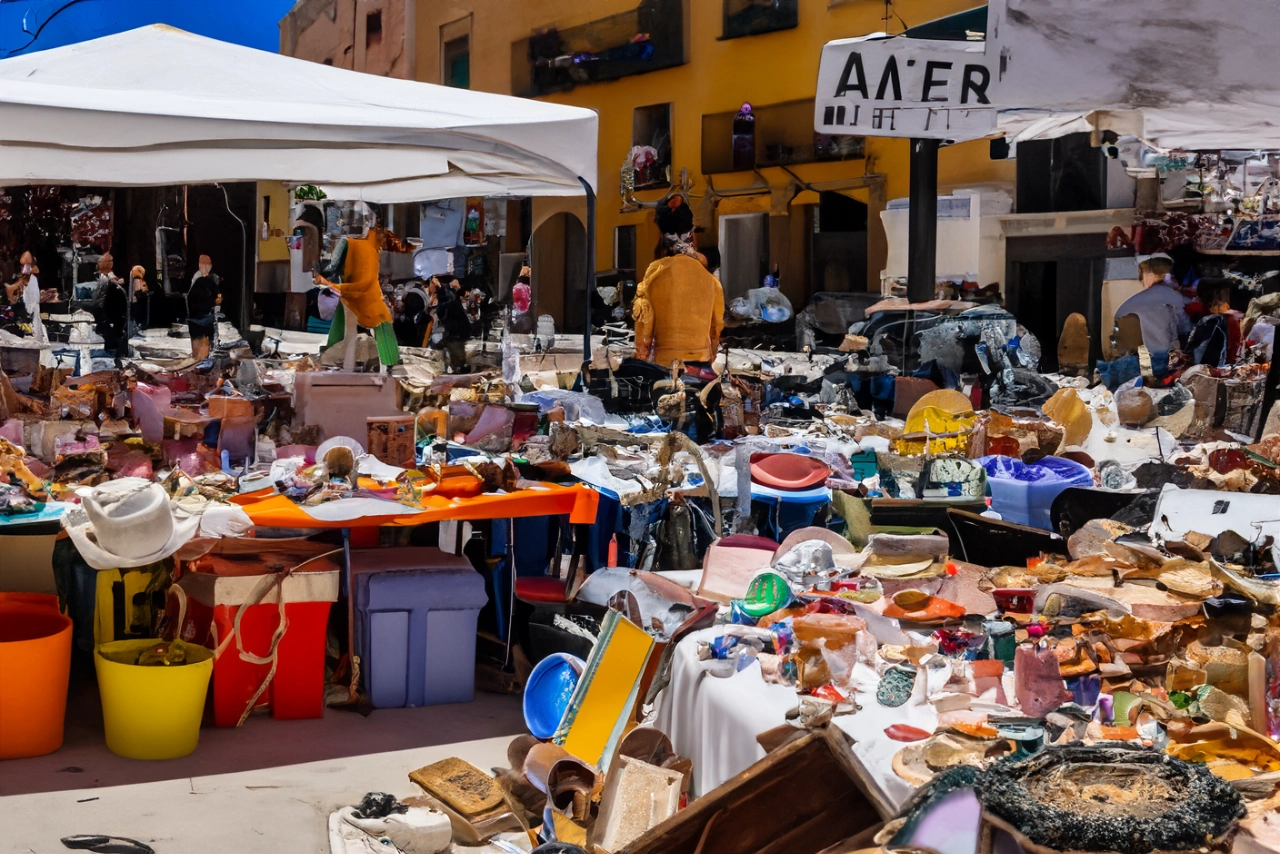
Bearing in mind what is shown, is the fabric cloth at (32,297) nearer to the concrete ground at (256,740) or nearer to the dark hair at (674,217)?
the dark hair at (674,217)

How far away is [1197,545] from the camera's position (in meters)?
3.66

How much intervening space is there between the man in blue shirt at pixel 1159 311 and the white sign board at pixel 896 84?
5.95 m

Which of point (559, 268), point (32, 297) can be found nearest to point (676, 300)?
point (32, 297)

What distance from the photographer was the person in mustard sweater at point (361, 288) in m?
6.82

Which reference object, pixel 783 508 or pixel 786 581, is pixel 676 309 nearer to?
pixel 783 508

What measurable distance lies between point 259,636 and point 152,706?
1.41ft

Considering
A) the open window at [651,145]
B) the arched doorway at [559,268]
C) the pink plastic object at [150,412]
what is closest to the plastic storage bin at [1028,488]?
the pink plastic object at [150,412]

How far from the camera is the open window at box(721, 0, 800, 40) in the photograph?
1772cm

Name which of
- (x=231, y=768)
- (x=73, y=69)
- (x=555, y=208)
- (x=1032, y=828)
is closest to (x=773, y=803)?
(x=1032, y=828)

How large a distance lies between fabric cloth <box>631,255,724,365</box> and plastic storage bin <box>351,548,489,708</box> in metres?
2.51

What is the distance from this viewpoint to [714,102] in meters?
19.1

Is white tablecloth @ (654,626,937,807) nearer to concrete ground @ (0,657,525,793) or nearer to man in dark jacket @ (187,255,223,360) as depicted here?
concrete ground @ (0,657,525,793)

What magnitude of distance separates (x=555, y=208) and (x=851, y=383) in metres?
13.3

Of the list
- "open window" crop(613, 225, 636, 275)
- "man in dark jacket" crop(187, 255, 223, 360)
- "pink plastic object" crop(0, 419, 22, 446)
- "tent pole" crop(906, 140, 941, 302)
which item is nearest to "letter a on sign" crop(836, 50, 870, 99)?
"pink plastic object" crop(0, 419, 22, 446)
